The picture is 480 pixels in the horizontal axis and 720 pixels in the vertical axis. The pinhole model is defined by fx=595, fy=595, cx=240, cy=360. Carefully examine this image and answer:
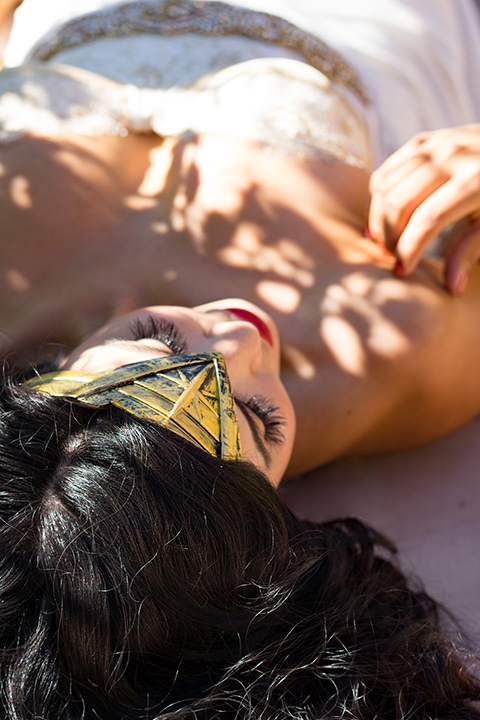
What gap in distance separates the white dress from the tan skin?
12 cm

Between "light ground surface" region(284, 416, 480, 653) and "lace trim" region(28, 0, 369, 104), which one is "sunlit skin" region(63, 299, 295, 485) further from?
"lace trim" region(28, 0, 369, 104)

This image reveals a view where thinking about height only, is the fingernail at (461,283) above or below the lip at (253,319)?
above

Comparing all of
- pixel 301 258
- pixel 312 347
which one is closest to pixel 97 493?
pixel 312 347

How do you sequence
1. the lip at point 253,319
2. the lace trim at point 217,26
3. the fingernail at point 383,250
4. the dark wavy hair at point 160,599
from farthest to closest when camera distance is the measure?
1. the lace trim at point 217,26
2. the fingernail at point 383,250
3. the lip at point 253,319
4. the dark wavy hair at point 160,599

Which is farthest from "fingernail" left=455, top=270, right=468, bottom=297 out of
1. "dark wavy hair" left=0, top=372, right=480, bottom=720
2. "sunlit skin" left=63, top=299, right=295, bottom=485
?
"dark wavy hair" left=0, top=372, right=480, bottom=720

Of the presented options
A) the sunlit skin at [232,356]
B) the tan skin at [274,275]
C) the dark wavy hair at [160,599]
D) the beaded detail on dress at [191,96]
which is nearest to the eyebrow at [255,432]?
the sunlit skin at [232,356]

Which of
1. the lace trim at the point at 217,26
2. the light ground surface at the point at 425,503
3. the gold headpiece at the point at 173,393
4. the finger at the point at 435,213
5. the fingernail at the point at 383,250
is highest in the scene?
the lace trim at the point at 217,26

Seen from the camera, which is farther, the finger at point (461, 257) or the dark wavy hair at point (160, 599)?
the finger at point (461, 257)

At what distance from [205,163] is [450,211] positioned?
0.71 metres

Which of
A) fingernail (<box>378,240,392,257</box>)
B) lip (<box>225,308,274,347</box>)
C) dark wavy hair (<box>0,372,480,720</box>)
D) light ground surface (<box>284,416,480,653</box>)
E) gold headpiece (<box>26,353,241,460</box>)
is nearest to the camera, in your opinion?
dark wavy hair (<box>0,372,480,720</box>)

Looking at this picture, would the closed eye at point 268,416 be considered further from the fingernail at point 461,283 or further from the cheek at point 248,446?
the fingernail at point 461,283

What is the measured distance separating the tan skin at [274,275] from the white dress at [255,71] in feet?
0.41

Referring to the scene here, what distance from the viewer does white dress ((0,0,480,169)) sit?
1.78 m

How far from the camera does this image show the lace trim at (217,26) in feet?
6.64
